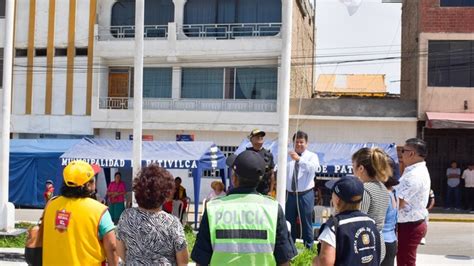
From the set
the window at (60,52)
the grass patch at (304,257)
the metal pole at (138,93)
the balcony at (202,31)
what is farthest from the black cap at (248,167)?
the window at (60,52)

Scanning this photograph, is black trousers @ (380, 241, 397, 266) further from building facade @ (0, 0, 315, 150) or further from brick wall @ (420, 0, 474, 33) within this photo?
brick wall @ (420, 0, 474, 33)

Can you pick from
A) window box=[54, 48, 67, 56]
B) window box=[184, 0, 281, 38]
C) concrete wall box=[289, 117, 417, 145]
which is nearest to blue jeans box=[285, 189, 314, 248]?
concrete wall box=[289, 117, 417, 145]

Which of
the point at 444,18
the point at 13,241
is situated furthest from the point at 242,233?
the point at 444,18

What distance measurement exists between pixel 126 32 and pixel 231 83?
203 inches

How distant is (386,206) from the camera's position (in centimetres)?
496

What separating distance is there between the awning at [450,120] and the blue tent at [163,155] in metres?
8.97

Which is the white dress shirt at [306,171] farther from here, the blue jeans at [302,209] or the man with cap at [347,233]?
the man with cap at [347,233]

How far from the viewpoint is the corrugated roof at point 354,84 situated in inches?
1303

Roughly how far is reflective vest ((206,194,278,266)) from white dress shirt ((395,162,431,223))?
2.74 meters

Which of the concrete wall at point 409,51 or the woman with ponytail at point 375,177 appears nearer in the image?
the woman with ponytail at point 375,177

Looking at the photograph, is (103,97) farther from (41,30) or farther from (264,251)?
(264,251)

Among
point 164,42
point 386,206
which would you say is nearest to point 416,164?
point 386,206

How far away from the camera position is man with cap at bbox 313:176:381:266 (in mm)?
3859

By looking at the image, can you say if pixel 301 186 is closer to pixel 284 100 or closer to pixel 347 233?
pixel 284 100
